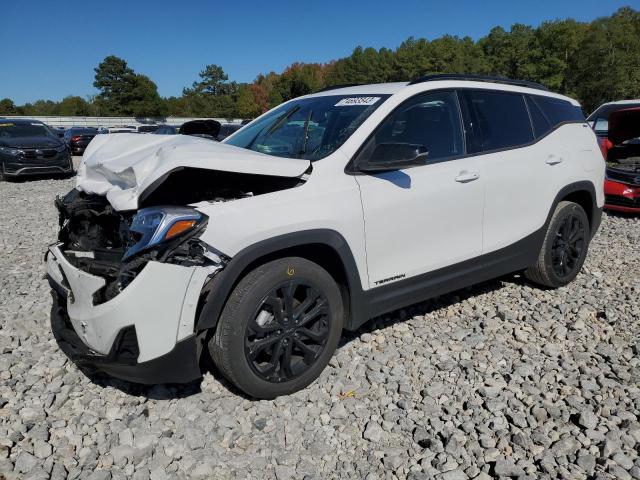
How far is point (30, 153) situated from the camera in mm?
12508

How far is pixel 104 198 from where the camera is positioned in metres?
3.19

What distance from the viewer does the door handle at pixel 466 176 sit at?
351 centimetres

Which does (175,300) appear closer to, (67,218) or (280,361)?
(280,361)

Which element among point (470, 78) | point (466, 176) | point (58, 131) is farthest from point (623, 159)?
point (58, 131)

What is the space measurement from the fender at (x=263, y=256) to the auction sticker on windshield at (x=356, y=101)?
1.05 meters

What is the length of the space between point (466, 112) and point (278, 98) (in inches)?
3261

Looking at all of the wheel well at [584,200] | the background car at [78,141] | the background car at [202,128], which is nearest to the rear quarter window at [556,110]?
the wheel well at [584,200]

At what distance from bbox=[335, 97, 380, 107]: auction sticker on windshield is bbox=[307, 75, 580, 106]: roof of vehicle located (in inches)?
3.2

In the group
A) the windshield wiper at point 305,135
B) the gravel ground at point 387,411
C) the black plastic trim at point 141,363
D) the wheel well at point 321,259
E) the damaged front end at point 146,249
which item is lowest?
the gravel ground at point 387,411

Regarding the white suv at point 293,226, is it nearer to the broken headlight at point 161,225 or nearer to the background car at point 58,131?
the broken headlight at point 161,225

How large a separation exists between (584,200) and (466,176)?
1.85 meters

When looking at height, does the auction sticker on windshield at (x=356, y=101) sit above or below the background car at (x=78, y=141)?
above

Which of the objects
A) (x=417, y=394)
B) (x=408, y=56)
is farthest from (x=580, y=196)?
(x=408, y=56)

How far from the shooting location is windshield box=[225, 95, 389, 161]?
3.28m
